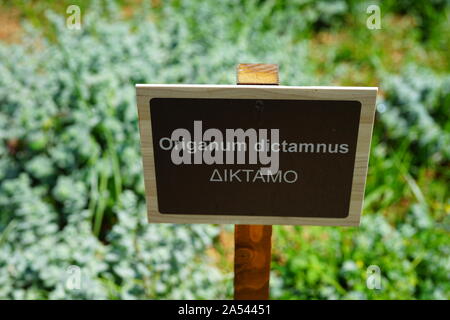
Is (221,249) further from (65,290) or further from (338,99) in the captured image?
(338,99)

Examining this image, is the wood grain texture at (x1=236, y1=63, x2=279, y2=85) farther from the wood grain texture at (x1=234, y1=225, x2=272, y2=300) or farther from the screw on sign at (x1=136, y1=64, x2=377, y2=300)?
the wood grain texture at (x1=234, y1=225, x2=272, y2=300)

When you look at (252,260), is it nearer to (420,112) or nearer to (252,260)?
(252,260)

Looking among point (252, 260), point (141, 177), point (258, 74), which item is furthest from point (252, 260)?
point (141, 177)

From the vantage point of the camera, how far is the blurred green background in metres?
1.99

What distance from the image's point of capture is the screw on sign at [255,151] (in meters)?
1.22

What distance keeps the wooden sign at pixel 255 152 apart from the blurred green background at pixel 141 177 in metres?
0.65

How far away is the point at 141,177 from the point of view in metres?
2.31

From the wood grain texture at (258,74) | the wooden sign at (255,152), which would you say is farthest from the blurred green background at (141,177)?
the wood grain texture at (258,74)

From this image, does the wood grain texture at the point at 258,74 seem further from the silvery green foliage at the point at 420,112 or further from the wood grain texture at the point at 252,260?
the silvery green foliage at the point at 420,112

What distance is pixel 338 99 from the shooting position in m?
1.21

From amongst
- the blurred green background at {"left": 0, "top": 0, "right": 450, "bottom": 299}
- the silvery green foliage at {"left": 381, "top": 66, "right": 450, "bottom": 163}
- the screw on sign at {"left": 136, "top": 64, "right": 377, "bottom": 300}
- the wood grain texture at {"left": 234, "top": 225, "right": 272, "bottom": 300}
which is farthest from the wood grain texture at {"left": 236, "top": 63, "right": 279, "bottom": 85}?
the silvery green foliage at {"left": 381, "top": 66, "right": 450, "bottom": 163}

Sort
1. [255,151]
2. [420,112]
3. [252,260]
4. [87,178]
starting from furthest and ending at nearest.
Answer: [420,112] < [87,178] < [252,260] < [255,151]

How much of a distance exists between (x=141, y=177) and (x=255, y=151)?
1.14m
